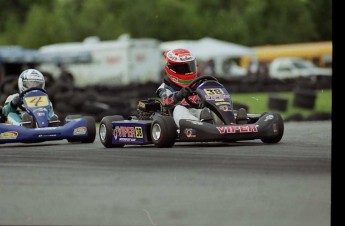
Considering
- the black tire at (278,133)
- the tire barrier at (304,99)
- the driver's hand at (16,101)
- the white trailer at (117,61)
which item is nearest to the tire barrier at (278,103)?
the tire barrier at (304,99)

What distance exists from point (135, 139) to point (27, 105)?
5.84ft

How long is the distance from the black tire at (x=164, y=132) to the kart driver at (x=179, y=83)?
0.54 feet

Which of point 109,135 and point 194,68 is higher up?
point 194,68

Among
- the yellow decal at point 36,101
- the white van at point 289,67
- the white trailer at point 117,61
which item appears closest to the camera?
the yellow decal at point 36,101

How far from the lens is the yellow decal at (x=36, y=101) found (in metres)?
9.59

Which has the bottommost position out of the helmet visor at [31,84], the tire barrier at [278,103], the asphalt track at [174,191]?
the tire barrier at [278,103]

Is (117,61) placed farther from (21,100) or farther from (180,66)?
(180,66)

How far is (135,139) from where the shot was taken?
326 inches

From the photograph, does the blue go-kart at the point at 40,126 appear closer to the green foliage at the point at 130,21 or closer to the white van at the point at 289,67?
the green foliage at the point at 130,21

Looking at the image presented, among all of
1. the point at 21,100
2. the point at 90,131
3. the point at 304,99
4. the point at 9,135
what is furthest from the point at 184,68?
the point at 304,99

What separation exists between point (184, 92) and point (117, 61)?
21.8 m

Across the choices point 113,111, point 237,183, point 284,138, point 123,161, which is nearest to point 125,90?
point 113,111

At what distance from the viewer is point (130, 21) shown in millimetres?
32688

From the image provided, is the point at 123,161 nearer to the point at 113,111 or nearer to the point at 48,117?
the point at 48,117
